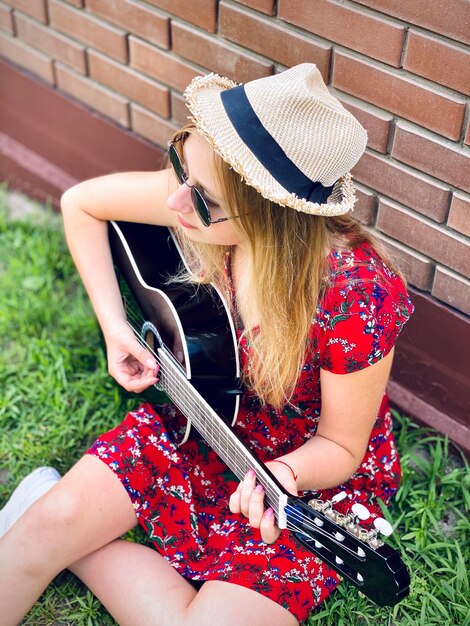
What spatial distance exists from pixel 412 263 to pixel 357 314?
1.71 feet

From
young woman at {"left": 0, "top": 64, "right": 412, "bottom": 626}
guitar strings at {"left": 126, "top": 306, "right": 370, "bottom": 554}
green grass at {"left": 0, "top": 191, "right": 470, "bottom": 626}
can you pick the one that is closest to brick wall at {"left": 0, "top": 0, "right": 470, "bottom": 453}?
green grass at {"left": 0, "top": 191, "right": 470, "bottom": 626}

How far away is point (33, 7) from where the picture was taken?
300 cm

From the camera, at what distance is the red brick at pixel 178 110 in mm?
2609

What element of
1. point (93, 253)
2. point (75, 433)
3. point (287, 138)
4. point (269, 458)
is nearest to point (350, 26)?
point (287, 138)

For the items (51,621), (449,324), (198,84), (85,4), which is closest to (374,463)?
(449,324)

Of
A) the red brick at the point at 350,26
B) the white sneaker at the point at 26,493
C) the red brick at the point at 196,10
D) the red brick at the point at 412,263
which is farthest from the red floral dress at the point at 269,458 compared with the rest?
the red brick at the point at 196,10

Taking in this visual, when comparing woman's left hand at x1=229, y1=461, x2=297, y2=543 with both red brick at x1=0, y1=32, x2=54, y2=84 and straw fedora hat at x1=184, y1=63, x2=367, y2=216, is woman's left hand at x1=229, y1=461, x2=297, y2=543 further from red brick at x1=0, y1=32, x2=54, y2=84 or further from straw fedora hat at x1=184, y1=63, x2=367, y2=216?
red brick at x1=0, y1=32, x2=54, y2=84

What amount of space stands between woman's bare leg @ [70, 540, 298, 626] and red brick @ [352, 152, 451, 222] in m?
1.04

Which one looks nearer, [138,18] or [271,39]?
[271,39]

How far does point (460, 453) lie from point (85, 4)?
191cm

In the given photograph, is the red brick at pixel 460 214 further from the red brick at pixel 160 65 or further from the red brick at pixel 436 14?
the red brick at pixel 160 65

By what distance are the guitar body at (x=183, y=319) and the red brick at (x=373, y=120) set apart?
1.90ft

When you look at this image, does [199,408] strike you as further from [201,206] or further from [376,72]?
[376,72]

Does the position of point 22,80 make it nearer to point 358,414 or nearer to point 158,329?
point 158,329
